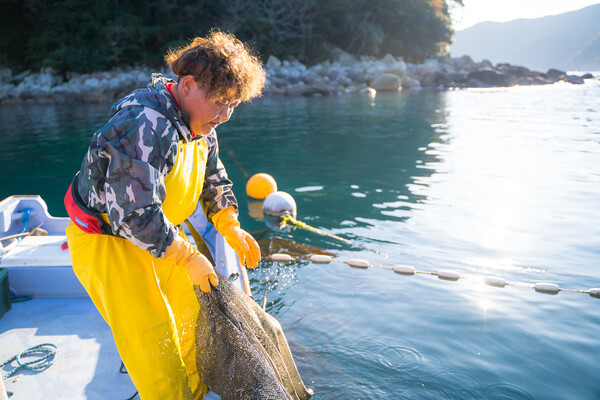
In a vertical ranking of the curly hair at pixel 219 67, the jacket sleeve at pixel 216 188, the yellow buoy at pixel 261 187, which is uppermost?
the curly hair at pixel 219 67

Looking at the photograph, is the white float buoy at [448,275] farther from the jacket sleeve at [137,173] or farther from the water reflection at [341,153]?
the jacket sleeve at [137,173]

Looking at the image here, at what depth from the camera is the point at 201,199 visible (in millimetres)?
3488

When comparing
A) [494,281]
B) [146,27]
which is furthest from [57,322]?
[146,27]

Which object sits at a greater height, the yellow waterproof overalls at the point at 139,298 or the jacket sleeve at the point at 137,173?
the jacket sleeve at the point at 137,173

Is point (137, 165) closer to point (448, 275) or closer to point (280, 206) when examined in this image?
point (448, 275)

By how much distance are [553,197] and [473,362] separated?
638cm

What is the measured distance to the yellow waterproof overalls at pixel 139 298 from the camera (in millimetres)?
2549

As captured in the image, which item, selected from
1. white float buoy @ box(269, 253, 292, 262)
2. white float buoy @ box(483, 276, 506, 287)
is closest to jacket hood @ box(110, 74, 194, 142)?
white float buoy @ box(269, 253, 292, 262)

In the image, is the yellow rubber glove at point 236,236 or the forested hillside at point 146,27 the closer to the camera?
the yellow rubber glove at point 236,236

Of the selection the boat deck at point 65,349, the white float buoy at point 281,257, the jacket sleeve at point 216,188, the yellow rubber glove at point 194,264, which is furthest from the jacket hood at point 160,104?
the white float buoy at point 281,257

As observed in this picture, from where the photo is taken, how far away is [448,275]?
617 cm

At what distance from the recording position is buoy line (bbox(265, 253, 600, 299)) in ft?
19.1

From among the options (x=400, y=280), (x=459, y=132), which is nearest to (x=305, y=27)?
(x=459, y=132)

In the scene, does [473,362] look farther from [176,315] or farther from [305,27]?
[305,27]
